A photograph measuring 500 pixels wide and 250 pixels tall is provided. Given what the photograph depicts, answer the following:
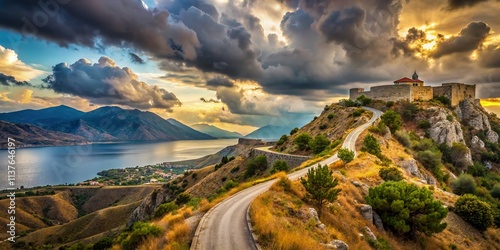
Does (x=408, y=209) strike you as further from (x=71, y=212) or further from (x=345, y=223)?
(x=71, y=212)

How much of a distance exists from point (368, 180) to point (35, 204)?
151 meters

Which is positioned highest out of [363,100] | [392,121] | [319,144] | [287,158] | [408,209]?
[363,100]

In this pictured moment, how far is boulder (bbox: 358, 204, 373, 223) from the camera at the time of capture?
1977 centimetres

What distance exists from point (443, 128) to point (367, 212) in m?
57.5

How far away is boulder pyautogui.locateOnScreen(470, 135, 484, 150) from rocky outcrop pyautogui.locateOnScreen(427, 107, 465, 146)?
4339 millimetres

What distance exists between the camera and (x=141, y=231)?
46.4 feet

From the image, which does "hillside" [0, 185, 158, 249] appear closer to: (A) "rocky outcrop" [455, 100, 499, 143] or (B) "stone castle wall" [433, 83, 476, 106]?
(B) "stone castle wall" [433, 83, 476, 106]

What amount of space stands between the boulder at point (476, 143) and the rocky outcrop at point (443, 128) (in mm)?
4339

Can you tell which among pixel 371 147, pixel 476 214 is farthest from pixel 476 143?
pixel 476 214

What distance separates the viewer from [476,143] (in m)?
70.8

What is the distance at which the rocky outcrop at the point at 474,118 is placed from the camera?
75.5m

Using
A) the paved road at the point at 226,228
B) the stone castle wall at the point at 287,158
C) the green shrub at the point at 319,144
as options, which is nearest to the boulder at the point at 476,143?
the green shrub at the point at 319,144

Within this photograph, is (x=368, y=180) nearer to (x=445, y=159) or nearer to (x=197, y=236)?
(x=197, y=236)

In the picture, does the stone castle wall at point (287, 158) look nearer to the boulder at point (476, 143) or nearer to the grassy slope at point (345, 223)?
the grassy slope at point (345, 223)
